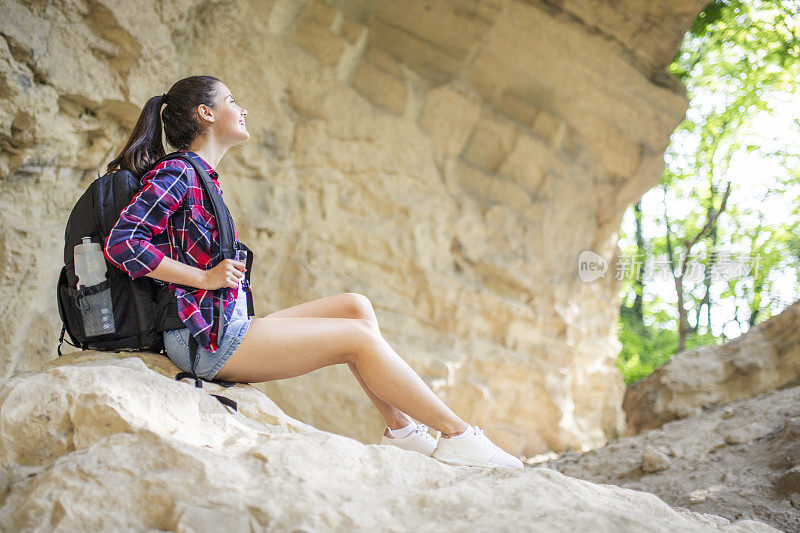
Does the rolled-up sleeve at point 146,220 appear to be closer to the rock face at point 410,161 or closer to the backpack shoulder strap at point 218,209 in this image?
the backpack shoulder strap at point 218,209


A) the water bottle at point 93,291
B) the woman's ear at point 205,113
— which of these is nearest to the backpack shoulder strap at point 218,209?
the woman's ear at point 205,113

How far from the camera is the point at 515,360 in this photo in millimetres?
5594

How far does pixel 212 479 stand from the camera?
1.40 metres

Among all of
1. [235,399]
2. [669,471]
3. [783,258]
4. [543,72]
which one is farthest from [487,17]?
[783,258]

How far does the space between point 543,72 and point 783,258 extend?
24.9ft

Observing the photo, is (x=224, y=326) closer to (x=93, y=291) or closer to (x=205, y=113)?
(x=93, y=291)

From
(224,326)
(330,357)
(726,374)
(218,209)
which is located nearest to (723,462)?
(726,374)

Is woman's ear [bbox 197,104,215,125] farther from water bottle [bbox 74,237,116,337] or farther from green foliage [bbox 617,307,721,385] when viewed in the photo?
green foliage [bbox 617,307,721,385]

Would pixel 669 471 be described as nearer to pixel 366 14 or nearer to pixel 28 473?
pixel 28 473

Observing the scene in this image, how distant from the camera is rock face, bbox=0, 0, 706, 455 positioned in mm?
3459

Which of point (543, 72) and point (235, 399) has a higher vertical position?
point (543, 72)

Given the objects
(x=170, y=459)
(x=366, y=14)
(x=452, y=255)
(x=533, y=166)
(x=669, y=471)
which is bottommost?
(x=170, y=459)

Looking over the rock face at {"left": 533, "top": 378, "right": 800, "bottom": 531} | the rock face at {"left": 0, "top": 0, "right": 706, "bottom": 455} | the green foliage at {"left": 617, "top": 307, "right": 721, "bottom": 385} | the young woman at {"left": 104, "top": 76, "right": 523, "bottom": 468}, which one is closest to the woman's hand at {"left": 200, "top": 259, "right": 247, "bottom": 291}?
the young woman at {"left": 104, "top": 76, "right": 523, "bottom": 468}

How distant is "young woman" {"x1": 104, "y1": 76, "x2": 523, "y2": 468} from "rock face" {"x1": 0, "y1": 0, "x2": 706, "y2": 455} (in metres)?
1.49
